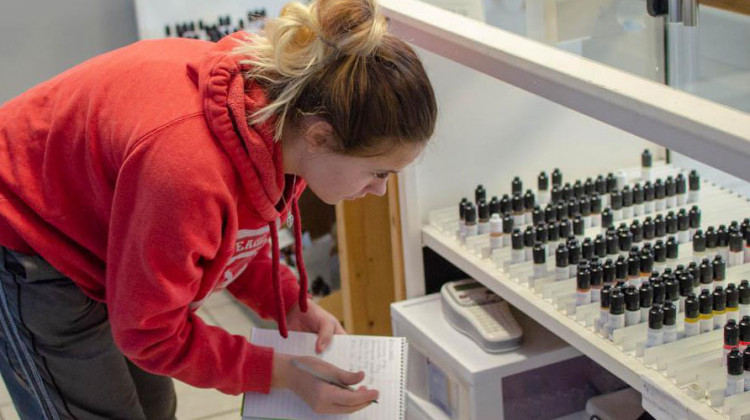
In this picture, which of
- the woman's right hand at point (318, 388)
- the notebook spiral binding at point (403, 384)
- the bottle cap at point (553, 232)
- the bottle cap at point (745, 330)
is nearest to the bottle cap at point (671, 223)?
the bottle cap at point (553, 232)

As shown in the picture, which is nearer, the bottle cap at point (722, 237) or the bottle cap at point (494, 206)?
the bottle cap at point (722, 237)

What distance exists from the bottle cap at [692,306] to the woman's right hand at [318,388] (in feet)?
1.66

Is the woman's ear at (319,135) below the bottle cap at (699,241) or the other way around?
the other way around

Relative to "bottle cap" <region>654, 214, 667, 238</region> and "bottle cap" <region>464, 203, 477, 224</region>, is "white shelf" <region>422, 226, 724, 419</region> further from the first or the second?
"bottle cap" <region>654, 214, 667, 238</region>

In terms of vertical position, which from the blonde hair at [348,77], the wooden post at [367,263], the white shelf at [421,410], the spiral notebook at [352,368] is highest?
the blonde hair at [348,77]

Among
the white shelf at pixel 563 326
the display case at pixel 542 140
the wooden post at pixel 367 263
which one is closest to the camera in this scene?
the display case at pixel 542 140

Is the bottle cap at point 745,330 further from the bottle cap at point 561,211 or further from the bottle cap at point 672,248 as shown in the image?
the bottle cap at point 561,211

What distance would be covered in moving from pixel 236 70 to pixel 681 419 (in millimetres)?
788

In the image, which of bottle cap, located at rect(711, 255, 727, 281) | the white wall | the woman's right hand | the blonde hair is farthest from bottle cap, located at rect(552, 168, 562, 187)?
the white wall

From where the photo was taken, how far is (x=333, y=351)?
1677 millimetres

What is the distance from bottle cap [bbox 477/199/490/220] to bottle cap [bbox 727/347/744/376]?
72 cm

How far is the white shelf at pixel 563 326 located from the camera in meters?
1.43

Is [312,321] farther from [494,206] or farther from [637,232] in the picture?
[637,232]

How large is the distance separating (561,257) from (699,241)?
24 centimetres
